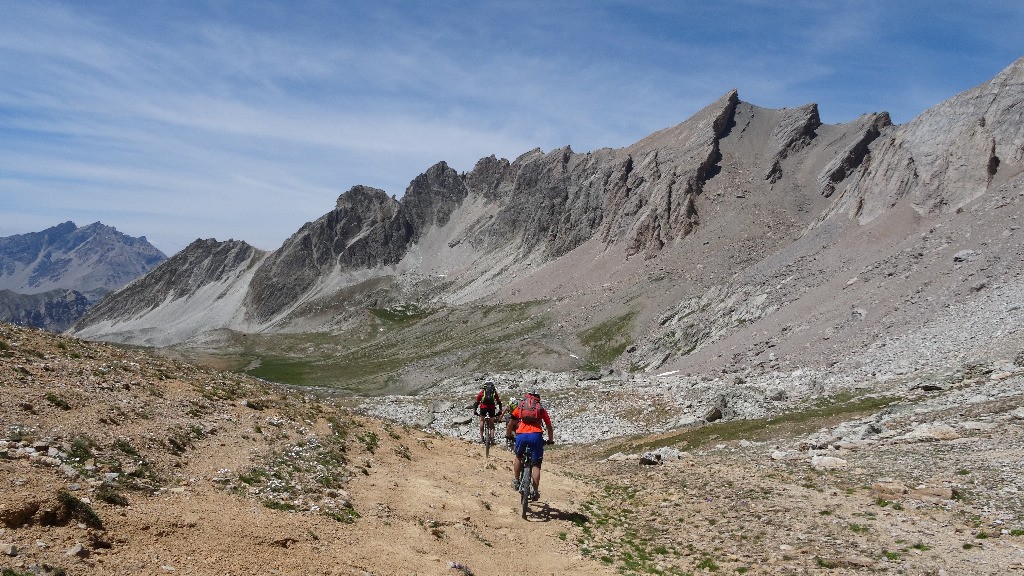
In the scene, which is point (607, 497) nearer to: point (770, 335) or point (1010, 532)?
point (1010, 532)

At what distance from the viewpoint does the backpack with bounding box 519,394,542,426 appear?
17516 mm

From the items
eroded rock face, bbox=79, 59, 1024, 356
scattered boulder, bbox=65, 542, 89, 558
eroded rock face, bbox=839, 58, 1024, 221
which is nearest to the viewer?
scattered boulder, bbox=65, 542, 89, 558

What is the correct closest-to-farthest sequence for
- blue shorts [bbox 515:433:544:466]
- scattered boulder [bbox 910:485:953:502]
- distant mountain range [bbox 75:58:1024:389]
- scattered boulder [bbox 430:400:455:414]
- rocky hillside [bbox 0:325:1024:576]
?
rocky hillside [bbox 0:325:1024:576] → scattered boulder [bbox 910:485:953:502] → blue shorts [bbox 515:433:544:466] → distant mountain range [bbox 75:58:1024:389] → scattered boulder [bbox 430:400:455:414]

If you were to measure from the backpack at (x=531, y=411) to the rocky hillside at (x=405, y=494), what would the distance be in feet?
8.65

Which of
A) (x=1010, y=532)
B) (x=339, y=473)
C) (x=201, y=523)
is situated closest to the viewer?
(x=201, y=523)

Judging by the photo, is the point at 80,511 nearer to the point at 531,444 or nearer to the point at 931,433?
the point at 531,444

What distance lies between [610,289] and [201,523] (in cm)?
12699

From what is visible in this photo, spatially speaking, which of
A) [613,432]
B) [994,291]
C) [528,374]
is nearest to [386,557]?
[613,432]

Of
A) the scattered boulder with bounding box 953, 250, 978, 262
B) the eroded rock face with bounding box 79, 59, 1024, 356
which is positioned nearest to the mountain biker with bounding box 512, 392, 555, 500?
the eroded rock face with bounding box 79, 59, 1024, 356

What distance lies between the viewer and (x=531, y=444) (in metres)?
17.3

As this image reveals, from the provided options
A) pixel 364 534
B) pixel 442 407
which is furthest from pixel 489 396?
pixel 442 407

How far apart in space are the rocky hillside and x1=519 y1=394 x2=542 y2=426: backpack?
264 cm

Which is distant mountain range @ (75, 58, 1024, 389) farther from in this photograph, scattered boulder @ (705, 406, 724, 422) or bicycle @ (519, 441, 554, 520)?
bicycle @ (519, 441, 554, 520)

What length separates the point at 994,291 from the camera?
50.4 metres
